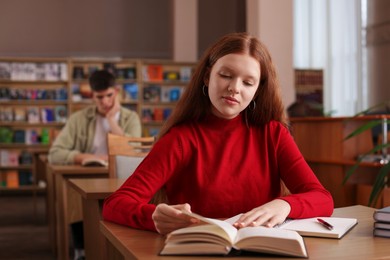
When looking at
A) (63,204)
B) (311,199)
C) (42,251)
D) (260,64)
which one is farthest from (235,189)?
(42,251)

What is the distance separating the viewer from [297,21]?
34.6 feet

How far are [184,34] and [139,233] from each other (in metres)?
8.92

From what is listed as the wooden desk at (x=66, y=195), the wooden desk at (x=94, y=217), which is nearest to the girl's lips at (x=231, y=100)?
the wooden desk at (x=94, y=217)

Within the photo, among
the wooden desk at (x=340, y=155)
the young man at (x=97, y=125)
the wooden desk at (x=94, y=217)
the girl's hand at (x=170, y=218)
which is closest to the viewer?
the girl's hand at (x=170, y=218)

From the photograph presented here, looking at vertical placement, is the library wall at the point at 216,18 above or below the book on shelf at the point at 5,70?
above

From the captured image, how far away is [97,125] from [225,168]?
2.91 metres

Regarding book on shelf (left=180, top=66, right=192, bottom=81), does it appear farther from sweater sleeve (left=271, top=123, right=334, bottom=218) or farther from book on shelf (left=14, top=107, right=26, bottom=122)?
sweater sleeve (left=271, top=123, right=334, bottom=218)

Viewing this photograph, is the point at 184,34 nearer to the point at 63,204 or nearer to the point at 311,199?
the point at 63,204

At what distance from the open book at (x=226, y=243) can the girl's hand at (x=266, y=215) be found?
0.53 feet

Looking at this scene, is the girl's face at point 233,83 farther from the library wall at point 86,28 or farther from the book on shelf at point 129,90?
the library wall at point 86,28

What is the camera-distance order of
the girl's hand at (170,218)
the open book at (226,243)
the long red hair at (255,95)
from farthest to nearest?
the long red hair at (255,95), the girl's hand at (170,218), the open book at (226,243)

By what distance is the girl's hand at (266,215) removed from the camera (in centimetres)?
141

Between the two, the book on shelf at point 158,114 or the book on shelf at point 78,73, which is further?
the book on shelf at point 158,114

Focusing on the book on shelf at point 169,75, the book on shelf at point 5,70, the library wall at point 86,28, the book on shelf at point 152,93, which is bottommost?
the book on shelf at point 152,93
